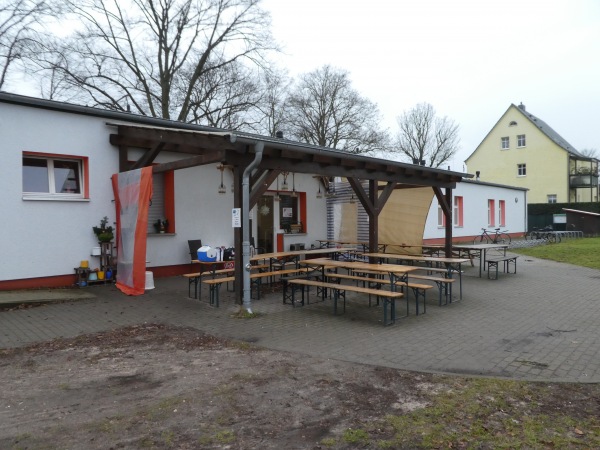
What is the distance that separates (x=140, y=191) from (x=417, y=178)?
272 inches

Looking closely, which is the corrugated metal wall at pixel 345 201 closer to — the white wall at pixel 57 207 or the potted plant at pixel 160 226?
the white wall at pixel 57 207

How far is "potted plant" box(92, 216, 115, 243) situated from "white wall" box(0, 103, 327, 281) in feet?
0.43

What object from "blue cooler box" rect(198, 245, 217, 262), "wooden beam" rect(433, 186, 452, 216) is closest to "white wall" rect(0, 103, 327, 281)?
"blue cooler box" rect(198, 245, 217, 262)

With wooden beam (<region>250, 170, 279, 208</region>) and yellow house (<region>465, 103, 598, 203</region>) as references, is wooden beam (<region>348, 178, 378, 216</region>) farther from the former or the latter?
yellow house (<region>465, 103, 598, 203</region>)

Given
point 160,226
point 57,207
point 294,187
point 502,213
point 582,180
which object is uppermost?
point 582,180

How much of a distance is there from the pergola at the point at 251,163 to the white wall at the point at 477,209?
8.72 meters

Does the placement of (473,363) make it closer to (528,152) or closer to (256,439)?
(256,439)

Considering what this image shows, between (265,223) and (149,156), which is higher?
(149,156)

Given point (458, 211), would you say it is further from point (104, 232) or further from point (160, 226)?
point (104, 232)

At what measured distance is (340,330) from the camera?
6.59 metres

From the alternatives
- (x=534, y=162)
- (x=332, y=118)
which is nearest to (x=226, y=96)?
(x=332, y=118)

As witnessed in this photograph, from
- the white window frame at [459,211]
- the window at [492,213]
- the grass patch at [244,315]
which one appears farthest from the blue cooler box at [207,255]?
the window at [492,213]

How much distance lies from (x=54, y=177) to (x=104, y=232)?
157 cm

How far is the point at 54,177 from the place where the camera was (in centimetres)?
986
